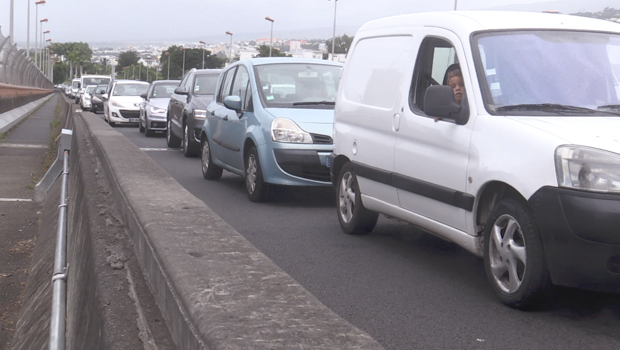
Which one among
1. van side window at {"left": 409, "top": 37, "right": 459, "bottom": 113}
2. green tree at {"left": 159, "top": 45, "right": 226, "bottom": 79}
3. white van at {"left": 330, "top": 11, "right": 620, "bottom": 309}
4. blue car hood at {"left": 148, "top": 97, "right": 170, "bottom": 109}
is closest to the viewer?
white van at {"left": 330, "top": 11, "right": 620, "bottom": 309}

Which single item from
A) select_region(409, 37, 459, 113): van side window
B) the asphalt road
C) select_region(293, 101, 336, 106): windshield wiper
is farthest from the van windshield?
select_region(293, 101, 336, 106): windshield wiper

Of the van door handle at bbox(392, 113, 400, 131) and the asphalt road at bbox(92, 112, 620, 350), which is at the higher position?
the van door handle at bbox(392, 113, 400, 131)

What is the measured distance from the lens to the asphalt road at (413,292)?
439cm

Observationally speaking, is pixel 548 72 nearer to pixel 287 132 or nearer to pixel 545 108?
pixel 545 108

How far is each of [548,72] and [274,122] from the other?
436cm

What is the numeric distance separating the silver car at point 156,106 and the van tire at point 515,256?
1761cm

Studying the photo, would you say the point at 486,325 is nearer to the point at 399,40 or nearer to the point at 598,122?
the point at 598,122

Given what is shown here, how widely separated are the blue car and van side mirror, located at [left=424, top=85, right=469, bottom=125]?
12.4 ft

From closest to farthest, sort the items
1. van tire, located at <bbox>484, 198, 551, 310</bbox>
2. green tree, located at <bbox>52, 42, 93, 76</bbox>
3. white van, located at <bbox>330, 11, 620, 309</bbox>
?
white van, located at <bbox>330, 11, 620, 309</bbox>
van tire, located at <bbox>484, 198, 551, 310</bbox>
green tree, located at <bbox>52, 42, 93, 76</bbox>

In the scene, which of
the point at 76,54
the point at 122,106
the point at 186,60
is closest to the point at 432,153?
the point at 122,106

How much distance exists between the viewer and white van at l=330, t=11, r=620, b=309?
174 inches

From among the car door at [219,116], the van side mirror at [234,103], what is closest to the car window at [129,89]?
the car door at [219,116]

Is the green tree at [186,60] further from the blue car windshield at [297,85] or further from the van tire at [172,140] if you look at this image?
the blue car windshield at [297,85]

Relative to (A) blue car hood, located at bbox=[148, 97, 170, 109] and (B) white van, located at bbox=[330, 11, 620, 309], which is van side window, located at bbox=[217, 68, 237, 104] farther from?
(A) blue car hood, located at bbox=[148, 97, 170, 109]
